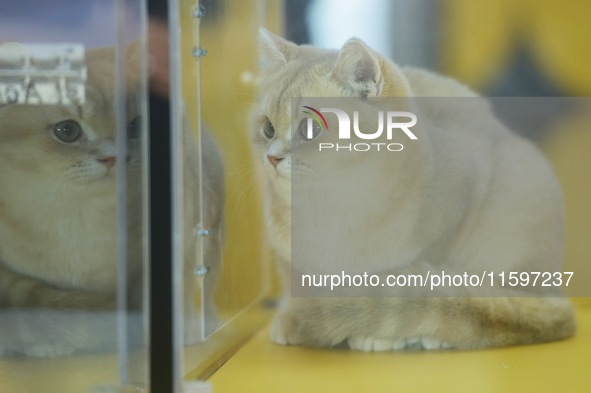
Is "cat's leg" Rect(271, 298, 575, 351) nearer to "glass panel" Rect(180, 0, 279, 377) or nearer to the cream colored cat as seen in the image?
the cream colored cat

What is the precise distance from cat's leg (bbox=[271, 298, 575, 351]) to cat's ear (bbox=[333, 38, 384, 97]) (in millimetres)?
419

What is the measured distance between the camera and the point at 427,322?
1468mm

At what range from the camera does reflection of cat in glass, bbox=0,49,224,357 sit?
1.58m

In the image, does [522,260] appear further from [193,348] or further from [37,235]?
[37,235]

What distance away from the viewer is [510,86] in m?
1.48

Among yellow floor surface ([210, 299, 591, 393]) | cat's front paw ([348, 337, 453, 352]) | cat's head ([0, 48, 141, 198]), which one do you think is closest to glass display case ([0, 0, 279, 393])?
cat's head ([0, 48, 141, 198])

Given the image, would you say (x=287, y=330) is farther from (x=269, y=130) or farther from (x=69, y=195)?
(x=69, y=195)

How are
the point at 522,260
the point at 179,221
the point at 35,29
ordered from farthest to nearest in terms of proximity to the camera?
the point at 35,29 < the point at 522,260 < the point at 179,221

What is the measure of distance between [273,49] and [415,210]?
0.43m

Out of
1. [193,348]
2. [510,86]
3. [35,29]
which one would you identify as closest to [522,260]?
[510,86]

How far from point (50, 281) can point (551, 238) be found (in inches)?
42.4

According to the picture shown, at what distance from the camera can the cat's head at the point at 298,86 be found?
146 cm

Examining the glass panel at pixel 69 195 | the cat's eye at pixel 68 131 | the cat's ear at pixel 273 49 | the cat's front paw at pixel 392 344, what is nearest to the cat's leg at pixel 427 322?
the cat's front paw at pixel 392 344

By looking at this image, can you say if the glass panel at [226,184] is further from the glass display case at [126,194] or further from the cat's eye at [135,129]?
the cat's eye at [135,129]
